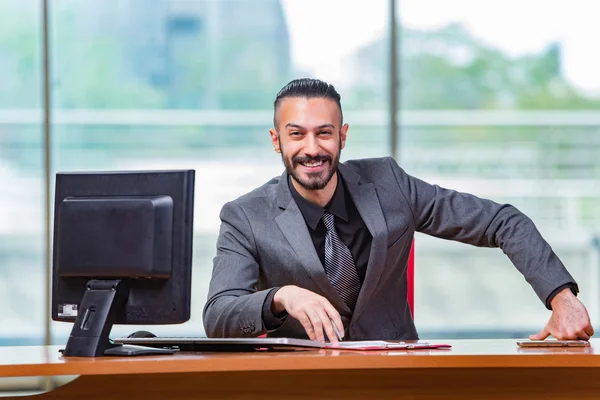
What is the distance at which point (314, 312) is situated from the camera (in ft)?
6.53

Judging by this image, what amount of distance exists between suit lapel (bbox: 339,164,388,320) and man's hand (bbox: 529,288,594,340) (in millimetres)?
554

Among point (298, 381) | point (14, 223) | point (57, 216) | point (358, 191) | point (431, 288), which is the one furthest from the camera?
point (431, 288)

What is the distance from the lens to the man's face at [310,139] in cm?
254

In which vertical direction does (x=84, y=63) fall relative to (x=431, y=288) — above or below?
above

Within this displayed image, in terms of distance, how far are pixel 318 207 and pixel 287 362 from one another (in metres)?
0.94

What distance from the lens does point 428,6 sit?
4.84 m

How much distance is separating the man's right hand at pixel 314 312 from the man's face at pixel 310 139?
22.1 inches

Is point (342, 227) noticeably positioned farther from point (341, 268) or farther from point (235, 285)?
point (235, 285)

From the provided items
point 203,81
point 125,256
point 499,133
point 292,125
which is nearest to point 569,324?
point 292,125

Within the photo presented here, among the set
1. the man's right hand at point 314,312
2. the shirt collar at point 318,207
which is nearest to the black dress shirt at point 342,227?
the shirt collar at point 318,207

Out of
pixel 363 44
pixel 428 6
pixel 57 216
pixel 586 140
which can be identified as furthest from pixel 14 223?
pixel 586 140

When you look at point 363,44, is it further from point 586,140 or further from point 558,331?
point 558,331

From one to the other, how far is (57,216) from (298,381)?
67 centimetres

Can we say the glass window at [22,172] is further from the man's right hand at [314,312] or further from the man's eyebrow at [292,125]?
the man's right hand at [314,312]
